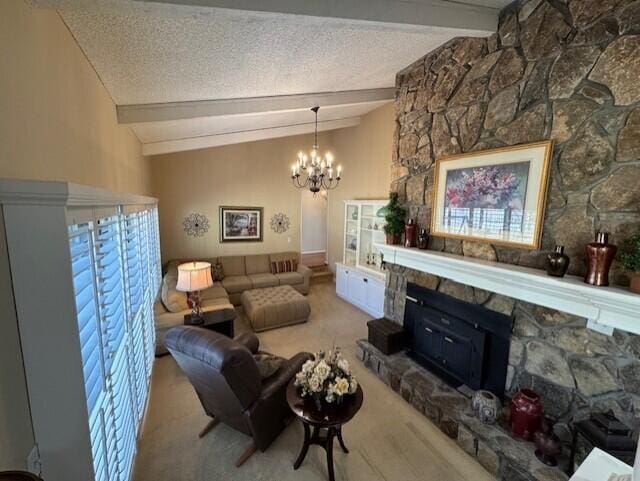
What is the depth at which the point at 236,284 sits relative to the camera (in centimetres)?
577

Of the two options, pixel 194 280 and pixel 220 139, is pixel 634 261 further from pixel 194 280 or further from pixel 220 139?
pixel 220 139

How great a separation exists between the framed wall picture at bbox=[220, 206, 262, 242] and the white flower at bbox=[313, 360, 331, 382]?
5.06 m

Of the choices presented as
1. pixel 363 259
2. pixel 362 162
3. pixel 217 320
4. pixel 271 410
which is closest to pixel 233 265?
pixel 217 320

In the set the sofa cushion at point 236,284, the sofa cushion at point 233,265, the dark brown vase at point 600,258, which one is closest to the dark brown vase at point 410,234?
the dark brown vase at point 600,258

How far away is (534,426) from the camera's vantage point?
2191 mm

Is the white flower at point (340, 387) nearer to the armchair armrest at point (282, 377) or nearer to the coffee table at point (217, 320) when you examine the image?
the armchair armrest at point (282, 377)

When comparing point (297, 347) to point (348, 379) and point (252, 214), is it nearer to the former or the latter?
point (348, 379)

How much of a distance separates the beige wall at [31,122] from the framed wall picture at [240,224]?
4.77 meters

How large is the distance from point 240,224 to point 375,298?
3.58m

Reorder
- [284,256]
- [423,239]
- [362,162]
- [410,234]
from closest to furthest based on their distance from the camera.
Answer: [423,239]
[410,234]
[362,162]
[284,256]

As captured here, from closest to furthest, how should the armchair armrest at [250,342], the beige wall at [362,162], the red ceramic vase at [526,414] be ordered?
the red ceramic vase at [526,414], the armchair armrest at [250,342], the beige wall at [362,162]

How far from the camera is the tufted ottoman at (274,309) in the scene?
181 inches

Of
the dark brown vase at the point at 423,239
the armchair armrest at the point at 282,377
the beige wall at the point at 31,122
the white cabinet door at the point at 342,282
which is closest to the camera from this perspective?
the beige wall at the point at 31,122

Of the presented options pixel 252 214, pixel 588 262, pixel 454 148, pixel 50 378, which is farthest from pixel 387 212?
pixel 252 214
